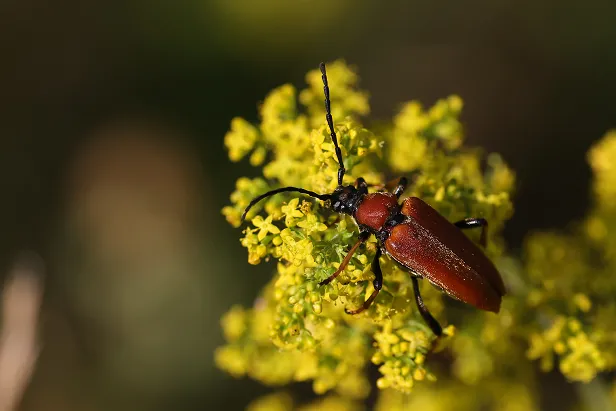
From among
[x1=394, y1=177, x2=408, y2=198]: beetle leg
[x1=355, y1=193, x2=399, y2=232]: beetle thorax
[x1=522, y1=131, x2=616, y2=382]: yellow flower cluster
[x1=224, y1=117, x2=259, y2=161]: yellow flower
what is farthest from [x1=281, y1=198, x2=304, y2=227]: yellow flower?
[x1=522, y1=131, x2=616, y2=382]: yellow flower cluster

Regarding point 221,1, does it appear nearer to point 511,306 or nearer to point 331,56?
point 331,56

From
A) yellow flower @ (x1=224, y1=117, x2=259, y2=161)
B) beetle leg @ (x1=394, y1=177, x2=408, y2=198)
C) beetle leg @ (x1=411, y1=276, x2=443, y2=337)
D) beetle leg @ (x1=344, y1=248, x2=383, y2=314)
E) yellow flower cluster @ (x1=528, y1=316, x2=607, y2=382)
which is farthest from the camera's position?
yellow flower @ (x1=224, y1=117, x2=259, y2=161)

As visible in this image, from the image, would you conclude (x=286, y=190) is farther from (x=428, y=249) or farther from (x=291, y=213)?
(x=428, y=249)

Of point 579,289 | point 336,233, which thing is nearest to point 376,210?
point 336,233

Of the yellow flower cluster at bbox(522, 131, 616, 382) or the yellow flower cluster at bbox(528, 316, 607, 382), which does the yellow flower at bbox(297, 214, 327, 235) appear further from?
the yellow flower cluster at bbox(528, 316, 607, 382)

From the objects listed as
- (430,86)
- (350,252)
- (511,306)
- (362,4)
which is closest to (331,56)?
(362,4)

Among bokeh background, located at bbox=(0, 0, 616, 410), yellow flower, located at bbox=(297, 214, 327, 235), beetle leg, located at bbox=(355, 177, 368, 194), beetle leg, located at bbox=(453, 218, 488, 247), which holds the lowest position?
bokeh background, located at bbox=(0, 0, 616, 410)
